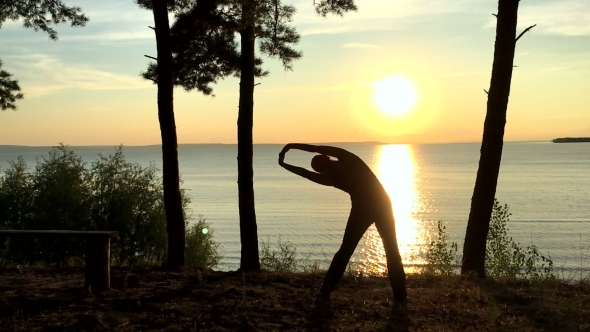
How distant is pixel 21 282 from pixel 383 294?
16.6ft

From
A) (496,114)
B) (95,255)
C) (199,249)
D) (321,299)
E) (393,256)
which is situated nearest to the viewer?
(393,256)

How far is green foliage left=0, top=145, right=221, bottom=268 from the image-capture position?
90.0 feet

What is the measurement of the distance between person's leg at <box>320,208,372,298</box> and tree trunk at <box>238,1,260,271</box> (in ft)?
10.7

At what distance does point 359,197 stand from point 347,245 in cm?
64

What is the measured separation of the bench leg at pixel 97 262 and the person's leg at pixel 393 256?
3513mm

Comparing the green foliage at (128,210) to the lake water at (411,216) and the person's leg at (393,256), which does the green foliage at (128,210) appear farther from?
the person's leg at (393,256)

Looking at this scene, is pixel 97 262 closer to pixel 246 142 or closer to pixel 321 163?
pixel 321 163

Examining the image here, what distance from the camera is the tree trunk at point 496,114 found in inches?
380

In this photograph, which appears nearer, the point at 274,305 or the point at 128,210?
the point at 274,305

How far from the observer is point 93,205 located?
28.8m

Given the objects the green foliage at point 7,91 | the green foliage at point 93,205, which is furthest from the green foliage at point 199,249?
the green foliage at point 7,91

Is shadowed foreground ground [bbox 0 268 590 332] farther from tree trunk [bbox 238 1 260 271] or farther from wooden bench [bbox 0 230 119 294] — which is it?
tree trunk [bbox 238 1 260 271]

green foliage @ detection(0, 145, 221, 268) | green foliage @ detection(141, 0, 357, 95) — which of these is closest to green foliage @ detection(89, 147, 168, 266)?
green foliage @ detection(0, 145, 221, 268)

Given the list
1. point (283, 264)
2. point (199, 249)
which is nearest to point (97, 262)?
point (283, 264)
